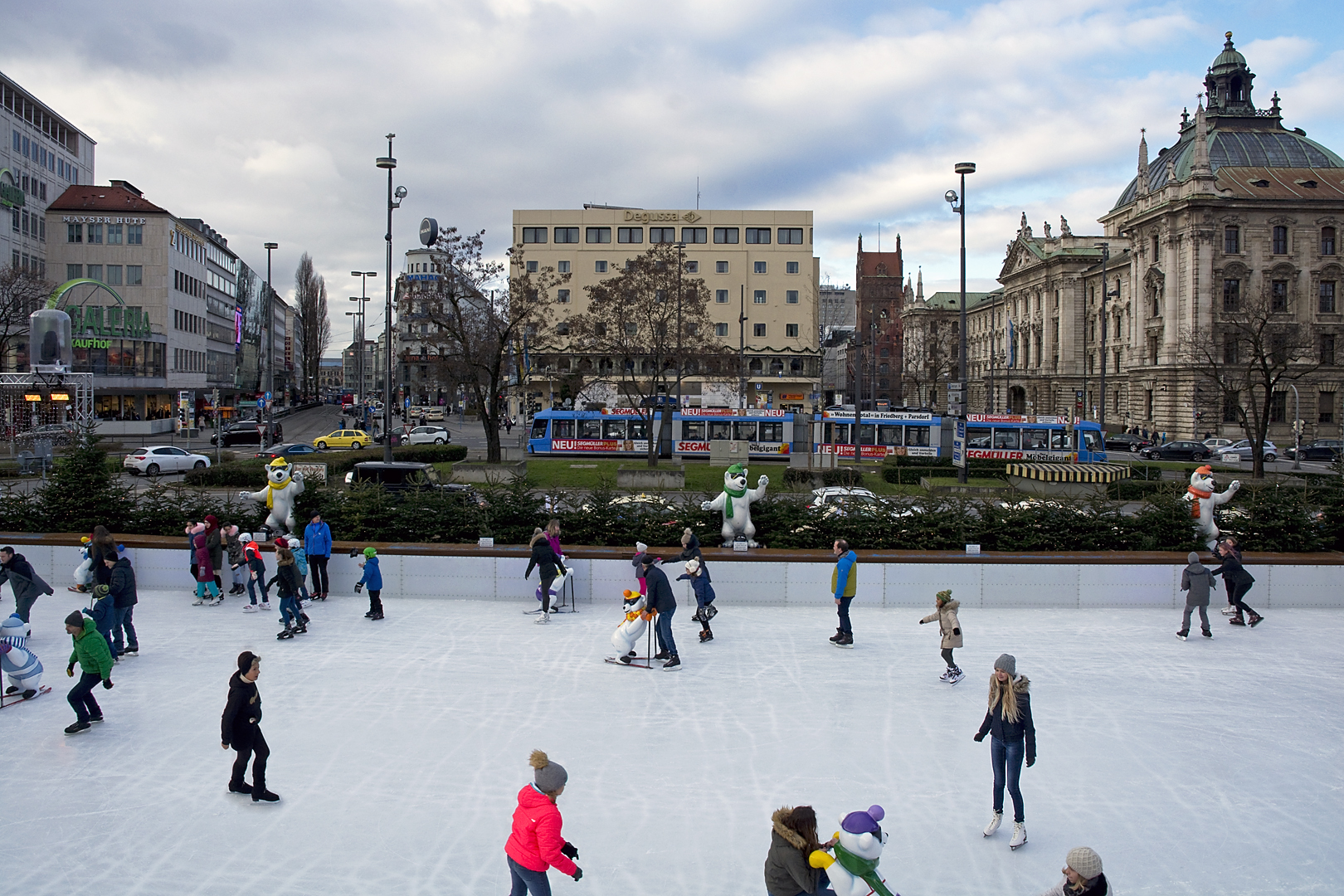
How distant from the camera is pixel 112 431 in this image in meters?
59.6

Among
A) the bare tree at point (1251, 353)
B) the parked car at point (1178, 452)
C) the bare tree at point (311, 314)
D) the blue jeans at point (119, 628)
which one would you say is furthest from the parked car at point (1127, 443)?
the bare tree at point (311, 314)

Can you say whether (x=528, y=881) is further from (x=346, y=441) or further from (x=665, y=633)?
(x=346, y=441)

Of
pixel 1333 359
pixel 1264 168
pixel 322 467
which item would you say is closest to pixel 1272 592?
pixel 322 467

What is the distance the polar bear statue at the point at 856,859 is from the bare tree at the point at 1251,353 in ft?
127

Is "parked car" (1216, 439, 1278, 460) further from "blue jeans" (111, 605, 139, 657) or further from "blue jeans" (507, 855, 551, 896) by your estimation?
"blue jeans" (507, 855, 551, 896)

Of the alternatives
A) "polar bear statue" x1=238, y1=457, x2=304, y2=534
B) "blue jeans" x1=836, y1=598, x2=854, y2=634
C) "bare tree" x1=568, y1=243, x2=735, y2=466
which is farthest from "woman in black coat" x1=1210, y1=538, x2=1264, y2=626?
"bare tree" x1=568, y1=243, x2=735, y2=466

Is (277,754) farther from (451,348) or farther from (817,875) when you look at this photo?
(451,348)

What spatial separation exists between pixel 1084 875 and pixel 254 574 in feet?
44.6

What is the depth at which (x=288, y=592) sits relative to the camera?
1281 cm

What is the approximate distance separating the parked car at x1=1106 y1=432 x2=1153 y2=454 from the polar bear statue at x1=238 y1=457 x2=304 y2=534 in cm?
5498

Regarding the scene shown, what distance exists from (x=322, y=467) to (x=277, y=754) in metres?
16.6

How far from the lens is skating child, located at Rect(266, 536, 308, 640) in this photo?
503 inches

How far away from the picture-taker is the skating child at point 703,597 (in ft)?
42.9

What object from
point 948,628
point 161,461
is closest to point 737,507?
point 948,628
